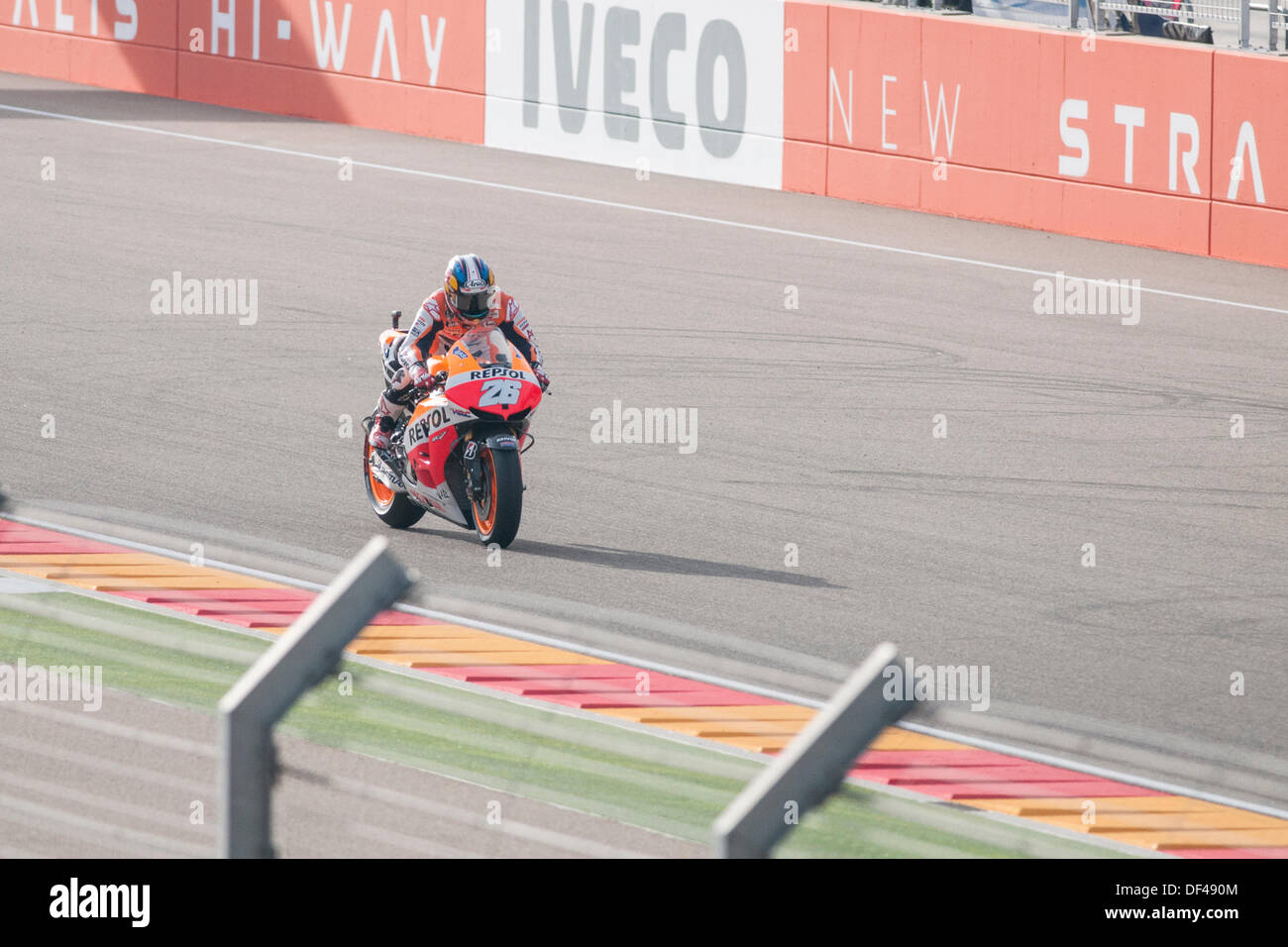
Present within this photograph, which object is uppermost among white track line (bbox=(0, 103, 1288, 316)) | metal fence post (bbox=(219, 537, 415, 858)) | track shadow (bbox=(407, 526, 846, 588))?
metal fence post (bbox=(219, 537, 415, 858))

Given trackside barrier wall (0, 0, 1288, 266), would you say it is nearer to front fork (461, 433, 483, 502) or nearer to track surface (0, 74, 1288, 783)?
track surface (0, 74, 1288, 783)

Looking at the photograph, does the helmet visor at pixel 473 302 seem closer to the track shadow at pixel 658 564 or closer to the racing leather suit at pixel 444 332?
the racing leather suit at pixel 444 332

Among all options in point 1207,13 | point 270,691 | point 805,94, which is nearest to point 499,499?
point 270,691

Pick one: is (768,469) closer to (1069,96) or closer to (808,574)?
(808,574)

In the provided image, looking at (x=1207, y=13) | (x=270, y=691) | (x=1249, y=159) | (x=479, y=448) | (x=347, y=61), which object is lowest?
(x=479, y=448)

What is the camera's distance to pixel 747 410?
13914 millimetres

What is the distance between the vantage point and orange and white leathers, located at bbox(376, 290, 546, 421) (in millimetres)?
10641

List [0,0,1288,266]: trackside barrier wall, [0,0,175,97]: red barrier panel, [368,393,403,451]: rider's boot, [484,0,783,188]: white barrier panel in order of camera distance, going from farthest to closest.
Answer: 1. [0,0,175,97]: red barrier panel
2. [484,0,783,188]: white barrier panel
3. [0,0,1288,266]: trackside barrier wall
4. [368,393,403,451]: rider's boot

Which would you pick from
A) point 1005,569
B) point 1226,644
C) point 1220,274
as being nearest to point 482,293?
point 1005,569

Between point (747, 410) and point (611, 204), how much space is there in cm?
785

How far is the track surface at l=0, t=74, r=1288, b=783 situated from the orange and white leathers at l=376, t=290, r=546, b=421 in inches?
39.4

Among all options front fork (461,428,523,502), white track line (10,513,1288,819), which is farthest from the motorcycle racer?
white track line (10,513,1288,819)

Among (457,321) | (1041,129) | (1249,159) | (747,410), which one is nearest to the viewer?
(457,321)

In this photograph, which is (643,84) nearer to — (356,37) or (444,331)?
(356,37)
